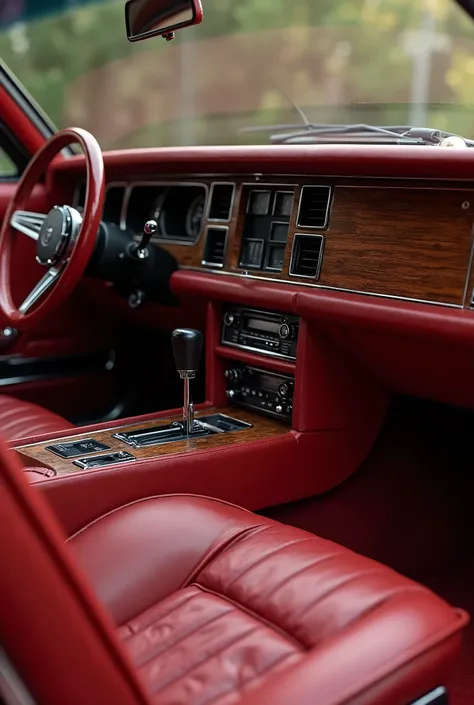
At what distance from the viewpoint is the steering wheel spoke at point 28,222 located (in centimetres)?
224

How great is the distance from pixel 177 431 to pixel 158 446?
13 cm

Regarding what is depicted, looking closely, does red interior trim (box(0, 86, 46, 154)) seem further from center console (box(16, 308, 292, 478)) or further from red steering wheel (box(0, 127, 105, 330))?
center console (box(16, 308, 292, 478))

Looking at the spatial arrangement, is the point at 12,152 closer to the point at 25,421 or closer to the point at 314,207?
the point at 25,421

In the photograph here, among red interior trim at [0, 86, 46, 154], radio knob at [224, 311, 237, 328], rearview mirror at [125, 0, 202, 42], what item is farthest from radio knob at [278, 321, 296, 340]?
red interior trim at [0, 86, 46, 154]

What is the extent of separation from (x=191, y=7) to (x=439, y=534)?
1.49 metres

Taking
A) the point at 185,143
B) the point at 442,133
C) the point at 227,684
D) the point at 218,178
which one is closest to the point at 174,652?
the point at 227,684

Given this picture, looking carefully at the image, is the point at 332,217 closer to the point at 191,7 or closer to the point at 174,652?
the point at 191,7

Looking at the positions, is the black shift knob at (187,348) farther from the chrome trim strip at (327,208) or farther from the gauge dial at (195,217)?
the gauge dial at (195,217)

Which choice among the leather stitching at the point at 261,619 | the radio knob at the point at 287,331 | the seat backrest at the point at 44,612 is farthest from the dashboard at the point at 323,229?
the seat backrest at the point at 44,612

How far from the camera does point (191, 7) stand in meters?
1.87

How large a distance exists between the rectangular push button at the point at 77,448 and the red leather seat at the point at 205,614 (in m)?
0.24

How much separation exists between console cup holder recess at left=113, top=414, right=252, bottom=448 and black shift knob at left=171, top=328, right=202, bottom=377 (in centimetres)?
14

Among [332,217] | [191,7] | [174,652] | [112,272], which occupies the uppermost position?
[191,7]

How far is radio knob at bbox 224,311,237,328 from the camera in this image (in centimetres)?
222
